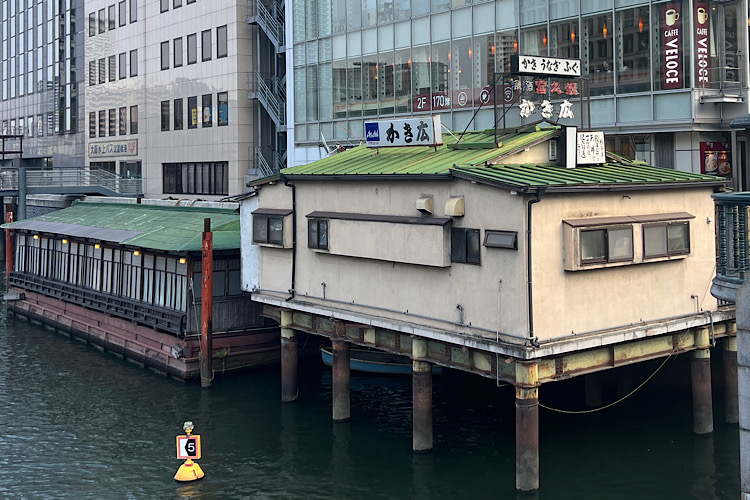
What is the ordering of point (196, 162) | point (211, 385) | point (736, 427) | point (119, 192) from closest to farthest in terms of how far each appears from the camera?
point (736, 427) < point (211, 385) < point (196, 162) < point (119, 192)

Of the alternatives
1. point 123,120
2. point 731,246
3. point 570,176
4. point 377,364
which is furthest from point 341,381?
point 123,120

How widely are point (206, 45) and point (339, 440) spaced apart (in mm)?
50180

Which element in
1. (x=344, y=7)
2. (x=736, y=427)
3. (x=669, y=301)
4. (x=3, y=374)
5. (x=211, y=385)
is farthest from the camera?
(x=344, y=7)

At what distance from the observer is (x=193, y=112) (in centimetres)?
7681

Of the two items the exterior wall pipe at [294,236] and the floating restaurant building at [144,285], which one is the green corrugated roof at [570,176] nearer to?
the exterior wall pipe at [294,236]

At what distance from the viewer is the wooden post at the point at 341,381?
111ft

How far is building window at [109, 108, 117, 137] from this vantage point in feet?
294

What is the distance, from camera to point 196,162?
7762cm

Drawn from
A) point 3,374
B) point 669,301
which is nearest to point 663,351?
point 669,301

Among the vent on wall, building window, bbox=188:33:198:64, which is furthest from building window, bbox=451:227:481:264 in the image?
building window, bbox=188:33:198:64

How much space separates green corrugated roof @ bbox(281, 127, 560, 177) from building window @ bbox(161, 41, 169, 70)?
153 ft

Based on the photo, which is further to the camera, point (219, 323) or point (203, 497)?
point (219, 323)

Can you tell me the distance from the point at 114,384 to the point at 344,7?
2783 cm

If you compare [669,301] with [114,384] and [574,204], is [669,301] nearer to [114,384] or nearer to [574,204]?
[574,204]
